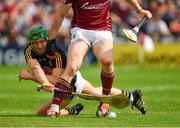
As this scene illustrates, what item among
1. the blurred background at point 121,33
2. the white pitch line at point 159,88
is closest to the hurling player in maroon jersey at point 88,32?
the white pitch line at point 159,88

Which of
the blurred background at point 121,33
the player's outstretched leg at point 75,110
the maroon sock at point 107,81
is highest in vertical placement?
the blurred background at point 121,33

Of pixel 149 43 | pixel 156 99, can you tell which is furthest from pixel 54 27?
pixel 149 43

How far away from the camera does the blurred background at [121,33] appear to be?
33.2 m

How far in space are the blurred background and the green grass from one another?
2.91 feet

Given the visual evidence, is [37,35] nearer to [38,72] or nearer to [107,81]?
[38,72]

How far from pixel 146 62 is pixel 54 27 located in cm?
2109

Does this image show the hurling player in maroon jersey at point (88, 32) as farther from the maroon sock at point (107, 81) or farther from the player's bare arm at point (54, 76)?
the player's bare arm at point (54, 76)

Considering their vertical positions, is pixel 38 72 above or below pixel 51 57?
below

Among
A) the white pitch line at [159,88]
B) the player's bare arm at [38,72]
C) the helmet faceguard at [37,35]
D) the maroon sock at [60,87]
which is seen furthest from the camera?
the white pitch line at [159,88]

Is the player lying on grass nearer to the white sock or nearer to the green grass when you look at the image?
the white sock

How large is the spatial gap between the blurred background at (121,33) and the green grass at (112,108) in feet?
2.91

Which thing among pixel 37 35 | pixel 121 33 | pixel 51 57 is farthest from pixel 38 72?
pixel 121 33

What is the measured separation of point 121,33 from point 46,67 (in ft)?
66.5

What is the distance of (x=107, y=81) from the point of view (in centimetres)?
1335
